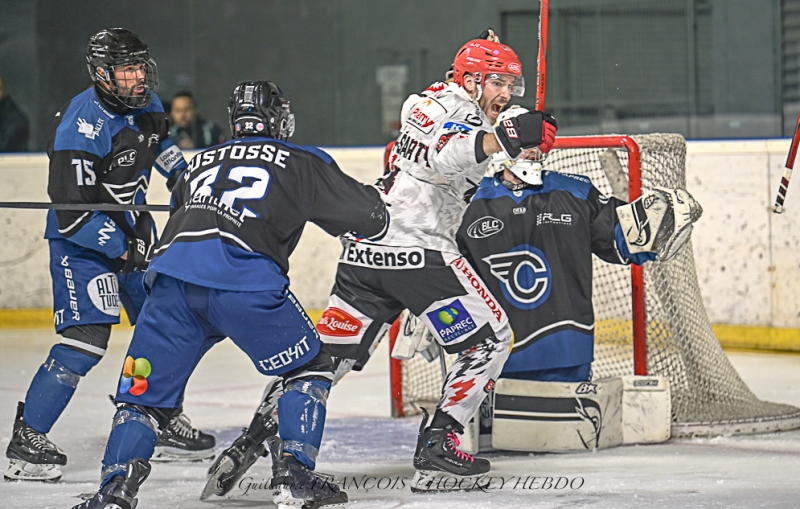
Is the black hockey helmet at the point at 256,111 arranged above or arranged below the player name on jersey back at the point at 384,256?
above

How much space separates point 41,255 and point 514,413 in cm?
448

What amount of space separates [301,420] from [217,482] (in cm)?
53

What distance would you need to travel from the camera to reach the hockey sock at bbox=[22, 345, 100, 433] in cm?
369

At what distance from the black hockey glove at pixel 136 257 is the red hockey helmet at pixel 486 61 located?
3.70 ft

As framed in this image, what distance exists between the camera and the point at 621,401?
4.05 metres

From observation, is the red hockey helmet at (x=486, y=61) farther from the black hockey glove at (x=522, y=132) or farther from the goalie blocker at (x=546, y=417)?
the goalie blocker at (x=546, y=417)

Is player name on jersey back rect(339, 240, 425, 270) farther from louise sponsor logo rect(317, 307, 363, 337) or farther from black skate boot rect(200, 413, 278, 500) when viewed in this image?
black skate boot rect(200, 413, 278, 500)

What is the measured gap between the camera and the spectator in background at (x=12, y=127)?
26.1 feet

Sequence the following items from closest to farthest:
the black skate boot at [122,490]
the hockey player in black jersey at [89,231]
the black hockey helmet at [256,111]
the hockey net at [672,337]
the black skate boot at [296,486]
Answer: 1. the black skate boot at [122,490]
2. the black skate boot at [296,486]
3. the black hockey helmet at [256,111]
4. the hockey player in black jersey at [89,231]
5. the hockey net at [672,337]

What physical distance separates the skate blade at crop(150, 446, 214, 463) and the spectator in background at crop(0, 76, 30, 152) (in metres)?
4.51

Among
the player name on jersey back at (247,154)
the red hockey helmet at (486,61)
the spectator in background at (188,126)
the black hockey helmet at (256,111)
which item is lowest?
the player name on jersey back at (247,154)

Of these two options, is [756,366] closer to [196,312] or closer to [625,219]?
[625,219]

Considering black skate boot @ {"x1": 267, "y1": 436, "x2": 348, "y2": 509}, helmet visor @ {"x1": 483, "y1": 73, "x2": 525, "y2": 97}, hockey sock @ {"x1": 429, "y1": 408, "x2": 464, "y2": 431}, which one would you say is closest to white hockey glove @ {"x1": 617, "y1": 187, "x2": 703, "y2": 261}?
helmet visor @ {"x1": 483, "y1": 73, "x2": 525, "y2": 97}

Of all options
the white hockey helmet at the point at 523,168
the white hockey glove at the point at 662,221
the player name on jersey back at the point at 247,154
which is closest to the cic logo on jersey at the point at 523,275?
the white hockey helmet at the point at 523,168
